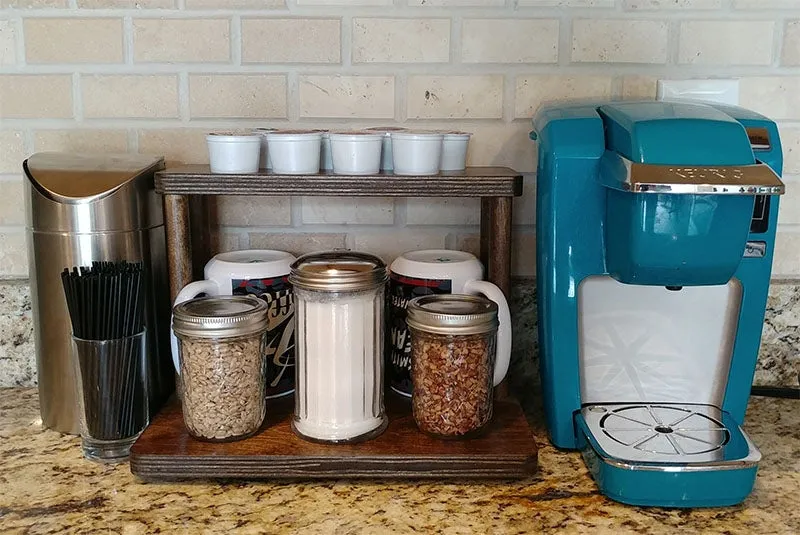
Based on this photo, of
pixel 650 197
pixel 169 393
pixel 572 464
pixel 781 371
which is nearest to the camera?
pixel 650 197

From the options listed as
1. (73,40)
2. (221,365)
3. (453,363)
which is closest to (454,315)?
(453,363)

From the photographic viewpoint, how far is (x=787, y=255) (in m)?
1.14

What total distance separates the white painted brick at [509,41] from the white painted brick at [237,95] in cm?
27

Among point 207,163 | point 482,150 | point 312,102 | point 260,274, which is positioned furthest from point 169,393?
point 482,150

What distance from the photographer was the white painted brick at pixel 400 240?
1.13m

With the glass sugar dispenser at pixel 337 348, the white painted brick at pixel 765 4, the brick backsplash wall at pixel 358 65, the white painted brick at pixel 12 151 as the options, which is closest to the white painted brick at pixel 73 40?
the brick backsplash wall at pixel 358 65

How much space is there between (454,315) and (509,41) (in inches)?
17.6

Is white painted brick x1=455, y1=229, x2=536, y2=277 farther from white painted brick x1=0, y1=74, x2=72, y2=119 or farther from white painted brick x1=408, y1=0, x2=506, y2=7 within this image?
white painted brick x1=0, y1=74, x2=72, y2=119

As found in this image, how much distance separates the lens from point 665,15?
3.55 feet

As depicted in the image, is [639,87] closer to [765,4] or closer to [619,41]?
[619,41]

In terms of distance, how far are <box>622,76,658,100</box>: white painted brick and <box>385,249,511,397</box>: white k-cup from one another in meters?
0.34

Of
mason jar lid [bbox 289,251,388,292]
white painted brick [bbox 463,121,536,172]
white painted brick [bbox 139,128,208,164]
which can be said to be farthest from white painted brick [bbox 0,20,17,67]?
white painted brick [bbox 463,121,536,172]

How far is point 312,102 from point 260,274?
0.28m

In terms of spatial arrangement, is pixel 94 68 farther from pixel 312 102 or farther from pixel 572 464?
pixel 572 464
